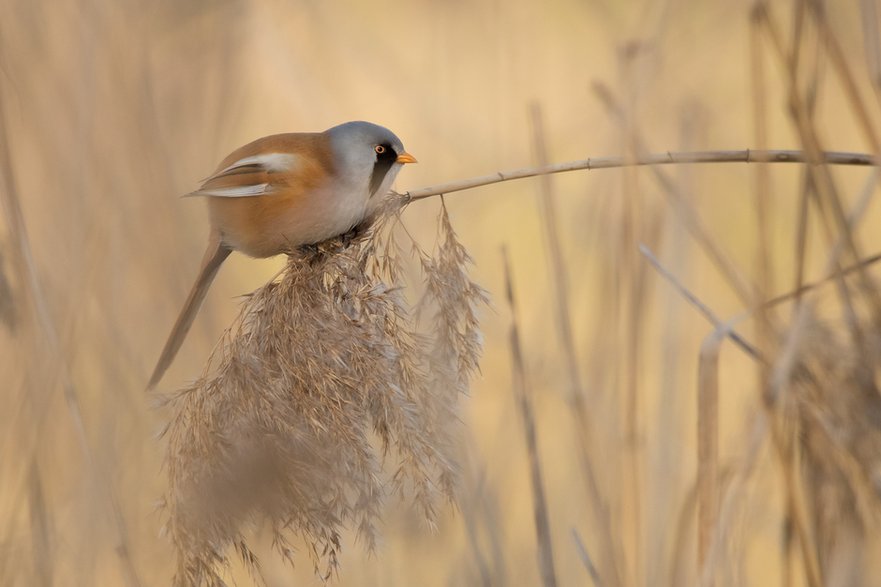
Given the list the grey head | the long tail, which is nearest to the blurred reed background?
the long tail

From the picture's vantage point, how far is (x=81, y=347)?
2.29 m

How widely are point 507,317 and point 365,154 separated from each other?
2.56 feet

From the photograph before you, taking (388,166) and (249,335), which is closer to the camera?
(249,335)

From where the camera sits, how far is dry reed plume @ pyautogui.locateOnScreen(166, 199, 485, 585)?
1.55 metres

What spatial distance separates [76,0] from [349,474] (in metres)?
1.30

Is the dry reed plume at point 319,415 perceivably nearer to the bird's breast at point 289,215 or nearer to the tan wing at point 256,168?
the bird's breast at point 289,215

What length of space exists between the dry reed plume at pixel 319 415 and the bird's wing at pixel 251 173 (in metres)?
0.52

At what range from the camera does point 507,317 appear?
2.82 m

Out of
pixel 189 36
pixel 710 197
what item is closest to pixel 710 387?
pixel 189 36

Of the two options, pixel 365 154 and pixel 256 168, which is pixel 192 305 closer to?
pixel 256 168

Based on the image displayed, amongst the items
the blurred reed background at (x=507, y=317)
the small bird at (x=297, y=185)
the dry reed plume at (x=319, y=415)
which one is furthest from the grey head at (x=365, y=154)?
the dry reed plume at (x=319, y=415)

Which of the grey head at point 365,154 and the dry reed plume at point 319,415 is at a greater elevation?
the grey head at point 365,154

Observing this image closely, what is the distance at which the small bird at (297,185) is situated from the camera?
2.19 m

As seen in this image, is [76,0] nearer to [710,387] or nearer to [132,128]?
[132,128]
